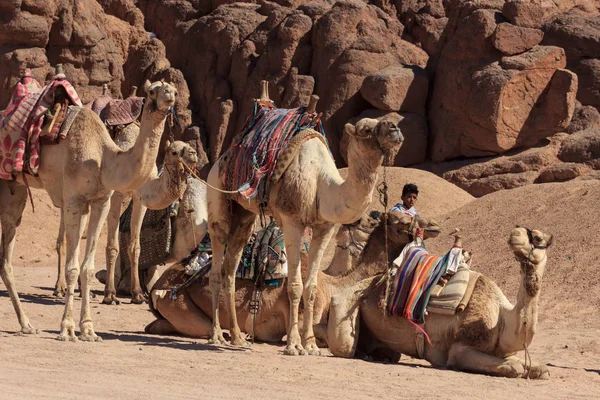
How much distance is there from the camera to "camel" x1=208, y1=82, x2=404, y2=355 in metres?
9.30

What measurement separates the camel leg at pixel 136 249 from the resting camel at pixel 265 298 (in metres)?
2.79

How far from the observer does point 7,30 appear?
26781 mm

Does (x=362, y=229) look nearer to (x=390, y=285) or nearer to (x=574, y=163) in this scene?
(x=390, y=285)

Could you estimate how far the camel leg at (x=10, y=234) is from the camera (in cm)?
1003

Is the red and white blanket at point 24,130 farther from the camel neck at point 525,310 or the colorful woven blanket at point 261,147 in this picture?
the camel neck at point 525,310

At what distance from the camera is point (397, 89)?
94.3 feet

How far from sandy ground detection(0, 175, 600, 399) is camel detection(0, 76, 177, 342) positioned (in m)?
0.42

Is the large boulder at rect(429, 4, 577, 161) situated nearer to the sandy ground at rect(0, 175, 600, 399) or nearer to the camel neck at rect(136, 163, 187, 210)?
the sandy ground at rect(0, 175, 600, 399)

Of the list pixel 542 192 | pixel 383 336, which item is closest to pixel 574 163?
pixel 542 192

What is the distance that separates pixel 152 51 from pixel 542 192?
15757 millimetres

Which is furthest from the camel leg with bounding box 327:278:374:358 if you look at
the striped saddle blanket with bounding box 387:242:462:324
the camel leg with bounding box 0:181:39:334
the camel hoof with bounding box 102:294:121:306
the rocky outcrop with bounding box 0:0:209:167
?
the rocky outcrop with bounding box 0:0:209:167

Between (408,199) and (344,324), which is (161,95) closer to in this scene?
(344,324)

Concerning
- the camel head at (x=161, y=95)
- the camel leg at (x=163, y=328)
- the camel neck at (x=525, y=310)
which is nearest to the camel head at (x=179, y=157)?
the camel head at (x=161, y=95)

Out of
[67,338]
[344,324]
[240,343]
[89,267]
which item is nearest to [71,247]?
[89,267]
